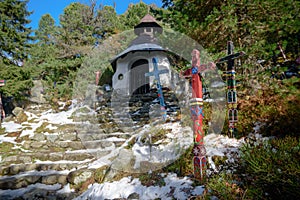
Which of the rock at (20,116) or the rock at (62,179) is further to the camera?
the rock at (20,116)

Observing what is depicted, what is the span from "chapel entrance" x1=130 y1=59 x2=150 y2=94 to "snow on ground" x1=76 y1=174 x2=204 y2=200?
29.7 ft

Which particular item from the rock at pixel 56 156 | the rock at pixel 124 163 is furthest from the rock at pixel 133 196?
the rock at pixel 56 156

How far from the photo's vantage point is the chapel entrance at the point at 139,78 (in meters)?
13.1

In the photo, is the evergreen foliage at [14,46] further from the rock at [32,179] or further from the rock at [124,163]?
the rock at [124,163]

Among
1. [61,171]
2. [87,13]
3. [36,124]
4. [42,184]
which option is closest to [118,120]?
[61,171]

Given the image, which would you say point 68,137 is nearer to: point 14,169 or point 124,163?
point 14,169

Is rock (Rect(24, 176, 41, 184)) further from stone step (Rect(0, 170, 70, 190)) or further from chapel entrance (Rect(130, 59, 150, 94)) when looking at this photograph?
chapel entrance (Rect(130, 59, 150, 94))

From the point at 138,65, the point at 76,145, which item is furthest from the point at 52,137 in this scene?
the point at 138,65

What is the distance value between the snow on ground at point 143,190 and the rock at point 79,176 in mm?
650

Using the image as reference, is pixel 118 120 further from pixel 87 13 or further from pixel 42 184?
pixel 87 13

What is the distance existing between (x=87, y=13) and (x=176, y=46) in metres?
15.4

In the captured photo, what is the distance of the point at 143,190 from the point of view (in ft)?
11.3

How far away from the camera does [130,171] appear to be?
432 cm

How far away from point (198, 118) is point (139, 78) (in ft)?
35.8
